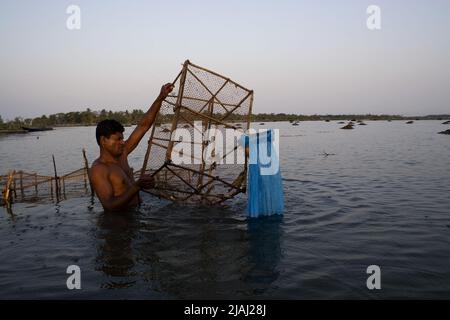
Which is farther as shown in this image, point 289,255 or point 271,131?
point 271,131

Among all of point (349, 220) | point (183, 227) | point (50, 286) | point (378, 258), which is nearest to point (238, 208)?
point (183, 227)

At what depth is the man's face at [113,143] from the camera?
585cm

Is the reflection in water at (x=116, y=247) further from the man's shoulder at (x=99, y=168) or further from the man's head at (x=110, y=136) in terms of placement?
the man's head at (x=110, y=136)

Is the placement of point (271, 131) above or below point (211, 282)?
above

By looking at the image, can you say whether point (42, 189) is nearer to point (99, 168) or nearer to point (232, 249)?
point (99, 168)

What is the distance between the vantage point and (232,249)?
532cm

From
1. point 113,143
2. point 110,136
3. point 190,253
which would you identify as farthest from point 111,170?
point 190,253

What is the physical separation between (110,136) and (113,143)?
0.41 ft

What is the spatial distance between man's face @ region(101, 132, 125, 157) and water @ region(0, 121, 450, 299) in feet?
4.74

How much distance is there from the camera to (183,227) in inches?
256

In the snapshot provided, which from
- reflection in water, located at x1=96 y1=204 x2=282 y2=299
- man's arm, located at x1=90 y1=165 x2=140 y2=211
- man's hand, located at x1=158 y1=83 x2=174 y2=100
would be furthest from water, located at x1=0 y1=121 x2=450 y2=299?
man's hand, located at x1=158 y1=83 x2=174 y2=100
